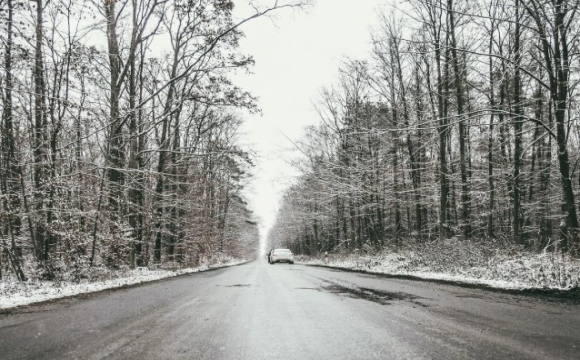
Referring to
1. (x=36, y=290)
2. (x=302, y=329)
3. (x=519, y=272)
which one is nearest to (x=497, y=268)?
(x=519, y=272)

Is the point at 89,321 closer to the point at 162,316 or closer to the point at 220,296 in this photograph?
the point at 162,316

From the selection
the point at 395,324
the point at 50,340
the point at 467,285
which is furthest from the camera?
the point at 467,285

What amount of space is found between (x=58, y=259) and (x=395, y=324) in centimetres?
1055

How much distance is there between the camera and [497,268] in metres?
10.4

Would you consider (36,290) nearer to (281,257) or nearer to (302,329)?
(302,329)

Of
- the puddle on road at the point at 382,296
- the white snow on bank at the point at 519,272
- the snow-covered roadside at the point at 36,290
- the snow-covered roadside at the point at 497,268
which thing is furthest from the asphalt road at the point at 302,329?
the snow-covered roadside at the point at 497,268

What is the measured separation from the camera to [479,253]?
12.5 metres

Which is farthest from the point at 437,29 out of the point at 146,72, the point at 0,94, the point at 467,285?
the point at 0,94

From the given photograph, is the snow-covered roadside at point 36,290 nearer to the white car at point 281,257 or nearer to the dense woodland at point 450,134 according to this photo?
the dense woodland at point 450,134

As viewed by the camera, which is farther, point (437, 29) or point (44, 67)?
point (437, 29)

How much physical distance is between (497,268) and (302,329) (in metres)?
8.32

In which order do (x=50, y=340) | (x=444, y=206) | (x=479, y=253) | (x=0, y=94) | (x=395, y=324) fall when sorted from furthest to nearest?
(x=444, y=206), (x=479, y=253), (x=0, y=94), (x=395, y=324), (x=50, y=340)

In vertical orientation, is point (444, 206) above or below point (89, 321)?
above

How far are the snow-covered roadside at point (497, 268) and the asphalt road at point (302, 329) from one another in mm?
1598
